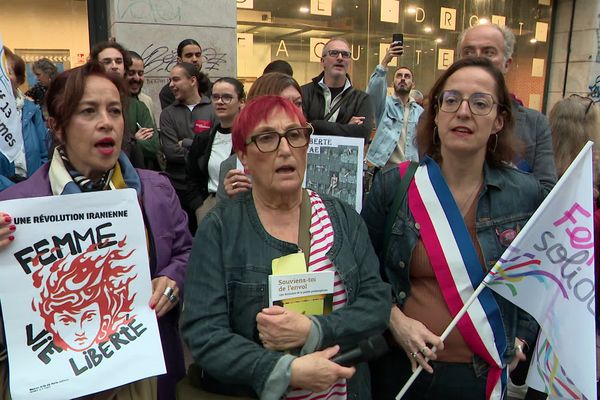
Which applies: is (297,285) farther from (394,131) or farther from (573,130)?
(394,131)

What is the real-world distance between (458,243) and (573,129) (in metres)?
1.84

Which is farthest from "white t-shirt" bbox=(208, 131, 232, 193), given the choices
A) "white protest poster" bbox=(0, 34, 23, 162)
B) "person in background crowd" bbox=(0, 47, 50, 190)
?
"white protest poster" bbox=(0, 34, 23, 162)

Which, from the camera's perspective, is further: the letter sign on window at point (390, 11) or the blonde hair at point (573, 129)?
the letter sign on window at point (390, 11)

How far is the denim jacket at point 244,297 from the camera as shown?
5.42ft

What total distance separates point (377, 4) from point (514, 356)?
8.98 metres

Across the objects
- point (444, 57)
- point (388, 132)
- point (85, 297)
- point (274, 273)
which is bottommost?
point (85, 297)

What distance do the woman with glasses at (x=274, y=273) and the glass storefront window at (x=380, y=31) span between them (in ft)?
22.2

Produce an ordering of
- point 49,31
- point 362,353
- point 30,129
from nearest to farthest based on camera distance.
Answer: point 362,353, point 30,129, point 49,31

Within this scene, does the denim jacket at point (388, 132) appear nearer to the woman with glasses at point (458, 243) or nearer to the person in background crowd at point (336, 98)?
the person in background crowd at point (336, 98)

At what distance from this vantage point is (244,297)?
1.75 metres

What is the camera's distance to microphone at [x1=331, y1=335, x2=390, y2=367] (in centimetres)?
169

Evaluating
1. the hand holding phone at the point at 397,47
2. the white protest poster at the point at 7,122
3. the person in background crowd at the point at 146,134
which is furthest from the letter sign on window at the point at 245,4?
the white protest poster at the point at 7,122

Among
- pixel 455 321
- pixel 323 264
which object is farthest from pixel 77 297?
pixel 455 321

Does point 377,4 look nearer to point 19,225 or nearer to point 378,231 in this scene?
point 378,231
